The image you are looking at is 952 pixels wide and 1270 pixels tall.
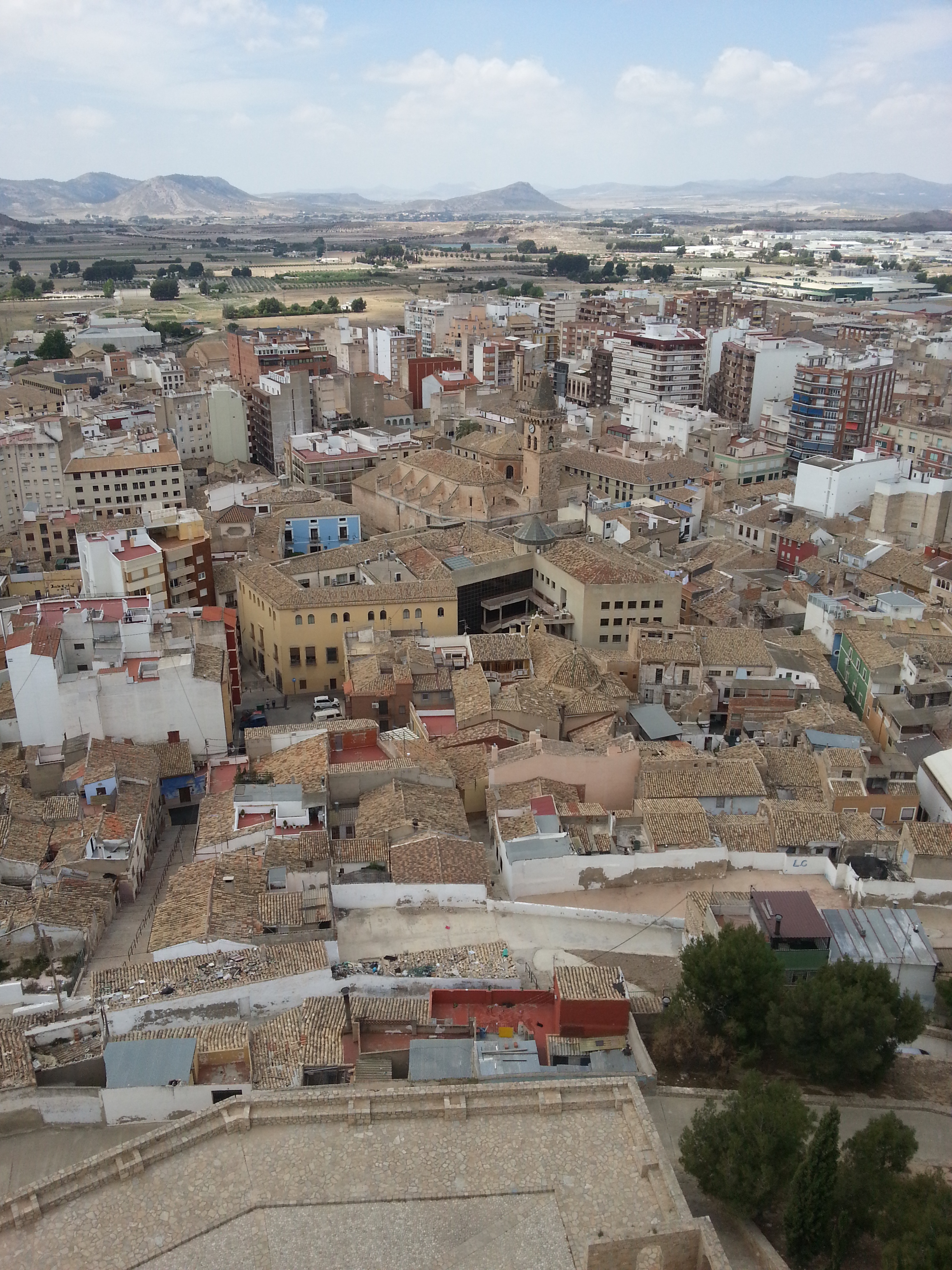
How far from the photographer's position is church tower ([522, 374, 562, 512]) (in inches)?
1497

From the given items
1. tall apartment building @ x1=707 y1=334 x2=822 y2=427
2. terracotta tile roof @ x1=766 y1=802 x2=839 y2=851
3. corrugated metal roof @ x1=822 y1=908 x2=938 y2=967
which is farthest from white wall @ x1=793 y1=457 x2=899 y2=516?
corrugated metal roof @ x1=822 y1=908 x2=938 y2=967

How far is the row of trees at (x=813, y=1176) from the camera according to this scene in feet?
37.0

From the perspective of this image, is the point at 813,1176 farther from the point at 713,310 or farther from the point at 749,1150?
the point at 713,310

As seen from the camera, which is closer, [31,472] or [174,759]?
[174,759]

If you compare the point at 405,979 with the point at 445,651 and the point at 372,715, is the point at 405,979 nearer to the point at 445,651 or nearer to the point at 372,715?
the point at 372,715

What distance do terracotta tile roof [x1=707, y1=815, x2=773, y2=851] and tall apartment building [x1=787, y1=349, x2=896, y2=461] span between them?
36.9 meters

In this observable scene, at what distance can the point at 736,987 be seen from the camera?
14.7 meters

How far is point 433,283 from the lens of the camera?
4904 inches

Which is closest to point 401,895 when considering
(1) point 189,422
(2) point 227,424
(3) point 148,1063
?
(3) point 148,1063

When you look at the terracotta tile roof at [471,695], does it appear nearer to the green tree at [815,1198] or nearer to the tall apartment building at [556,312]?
the green tree at [815,1198]

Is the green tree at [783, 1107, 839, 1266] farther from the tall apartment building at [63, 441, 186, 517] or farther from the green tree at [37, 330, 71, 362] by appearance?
the green tree at [37, 330, 71, 362]

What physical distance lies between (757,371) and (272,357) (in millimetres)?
28221

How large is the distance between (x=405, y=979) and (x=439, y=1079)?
2.18 meters

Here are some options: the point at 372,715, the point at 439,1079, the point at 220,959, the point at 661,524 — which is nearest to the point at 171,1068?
the point at 220,959
